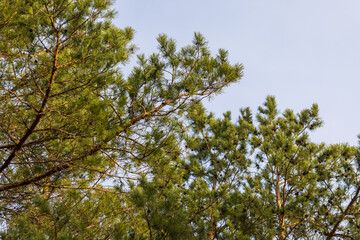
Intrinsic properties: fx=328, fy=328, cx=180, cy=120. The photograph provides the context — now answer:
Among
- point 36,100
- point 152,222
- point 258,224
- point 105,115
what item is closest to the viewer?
point 152,222

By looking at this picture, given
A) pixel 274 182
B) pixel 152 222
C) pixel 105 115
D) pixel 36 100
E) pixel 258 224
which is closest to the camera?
pixel 152 222

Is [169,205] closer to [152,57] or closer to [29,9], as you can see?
[152,57]

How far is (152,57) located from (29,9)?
159 cm

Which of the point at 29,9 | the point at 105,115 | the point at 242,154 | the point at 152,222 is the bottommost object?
the point at 152,222

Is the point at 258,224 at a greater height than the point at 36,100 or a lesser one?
lesser

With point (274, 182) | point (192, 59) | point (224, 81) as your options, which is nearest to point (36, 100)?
point (192, 59)

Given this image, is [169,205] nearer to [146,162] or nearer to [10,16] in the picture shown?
[146,162]

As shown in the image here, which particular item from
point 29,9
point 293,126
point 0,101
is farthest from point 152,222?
point 293,126

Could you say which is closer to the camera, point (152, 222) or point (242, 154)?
point (152, 222)

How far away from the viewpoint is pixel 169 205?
2875 mm

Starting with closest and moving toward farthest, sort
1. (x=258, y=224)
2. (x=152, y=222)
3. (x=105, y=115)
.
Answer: (x=152, y=222) < (x=105, y=115) < (x=258, y=224)

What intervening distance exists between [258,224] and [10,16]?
4.49m

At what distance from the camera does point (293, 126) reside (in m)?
6.88

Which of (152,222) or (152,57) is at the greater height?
(152,57)
